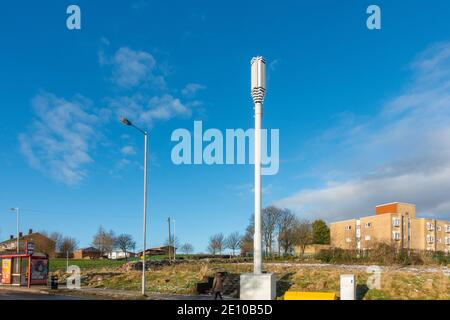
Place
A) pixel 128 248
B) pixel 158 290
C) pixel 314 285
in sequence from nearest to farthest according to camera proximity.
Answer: pixel 314 285, pixel 158 290, pixel 128 248

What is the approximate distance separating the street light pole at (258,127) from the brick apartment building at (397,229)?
70.8m

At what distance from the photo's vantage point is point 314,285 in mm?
25422

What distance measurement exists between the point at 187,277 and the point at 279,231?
4604cm

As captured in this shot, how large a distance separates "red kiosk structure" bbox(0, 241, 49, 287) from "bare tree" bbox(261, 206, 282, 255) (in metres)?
41.9

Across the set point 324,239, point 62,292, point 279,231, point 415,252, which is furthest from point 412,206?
point 62,292

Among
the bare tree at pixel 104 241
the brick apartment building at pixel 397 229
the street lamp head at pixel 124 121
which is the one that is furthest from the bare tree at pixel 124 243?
the street lamp head at pixel 124 121

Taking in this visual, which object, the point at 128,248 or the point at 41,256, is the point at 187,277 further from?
the point at 128,248

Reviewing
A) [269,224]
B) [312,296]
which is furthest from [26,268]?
[269,224]

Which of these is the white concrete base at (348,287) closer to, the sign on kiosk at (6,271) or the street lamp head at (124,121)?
the street lamp head at (124,121)

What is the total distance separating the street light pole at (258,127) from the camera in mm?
21297

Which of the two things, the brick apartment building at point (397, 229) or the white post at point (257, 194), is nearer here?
the white post at point (257, 194)

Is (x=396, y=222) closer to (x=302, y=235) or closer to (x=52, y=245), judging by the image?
(x=302, y=235)

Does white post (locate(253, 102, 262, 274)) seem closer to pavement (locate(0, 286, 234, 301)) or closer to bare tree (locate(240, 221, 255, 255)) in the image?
pavement (locate(0, 286, 234, 301))
